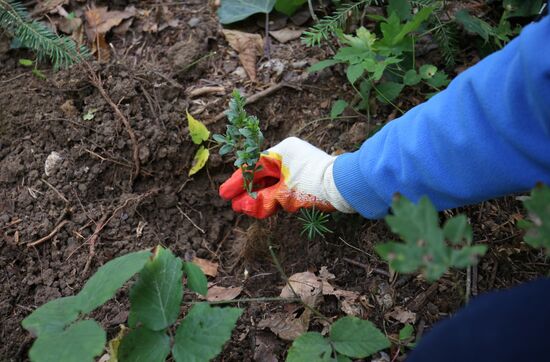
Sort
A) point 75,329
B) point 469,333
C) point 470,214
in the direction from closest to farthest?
point 469,333, point 75,329, point 470,214

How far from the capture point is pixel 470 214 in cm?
188

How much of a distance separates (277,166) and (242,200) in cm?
20

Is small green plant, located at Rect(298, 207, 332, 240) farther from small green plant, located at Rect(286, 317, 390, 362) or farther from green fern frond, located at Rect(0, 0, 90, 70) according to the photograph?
green fern frond, located at Rect(0, 0, 90, 70)

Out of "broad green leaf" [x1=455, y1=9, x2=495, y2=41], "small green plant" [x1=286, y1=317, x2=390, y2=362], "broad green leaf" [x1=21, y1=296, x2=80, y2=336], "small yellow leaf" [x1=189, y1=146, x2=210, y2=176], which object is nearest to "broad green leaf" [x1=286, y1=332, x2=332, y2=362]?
"small green plant" [x1=286, y1=317, x2=390, y2=362]

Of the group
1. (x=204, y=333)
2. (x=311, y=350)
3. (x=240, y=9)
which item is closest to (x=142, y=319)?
(x=204, y=333)

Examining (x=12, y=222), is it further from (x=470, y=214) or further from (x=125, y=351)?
(x=470, y=214)

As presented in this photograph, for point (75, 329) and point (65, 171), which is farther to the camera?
point (65, 171)

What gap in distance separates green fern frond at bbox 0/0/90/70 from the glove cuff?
107 centimetres

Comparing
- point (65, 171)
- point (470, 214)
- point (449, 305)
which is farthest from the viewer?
point (65, 171)

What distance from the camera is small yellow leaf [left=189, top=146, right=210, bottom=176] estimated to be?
205cm

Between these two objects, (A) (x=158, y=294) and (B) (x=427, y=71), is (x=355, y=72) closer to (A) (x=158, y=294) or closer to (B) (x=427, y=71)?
(B) (x=427, y=71)

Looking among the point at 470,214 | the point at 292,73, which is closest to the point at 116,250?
the point at 292,73

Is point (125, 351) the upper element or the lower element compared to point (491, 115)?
lower

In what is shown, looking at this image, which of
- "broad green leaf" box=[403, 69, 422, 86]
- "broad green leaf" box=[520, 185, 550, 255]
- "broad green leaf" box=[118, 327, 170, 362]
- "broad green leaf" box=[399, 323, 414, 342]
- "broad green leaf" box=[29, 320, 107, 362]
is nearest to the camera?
"broad green leaf" box=[520, 185, 550, 255]
